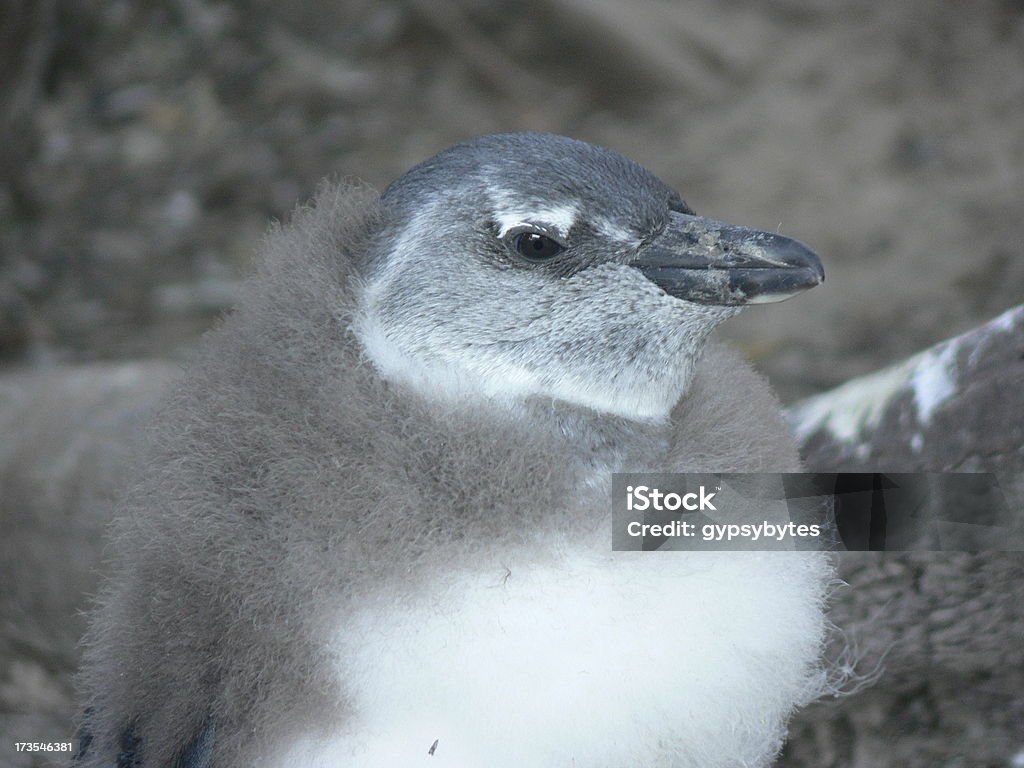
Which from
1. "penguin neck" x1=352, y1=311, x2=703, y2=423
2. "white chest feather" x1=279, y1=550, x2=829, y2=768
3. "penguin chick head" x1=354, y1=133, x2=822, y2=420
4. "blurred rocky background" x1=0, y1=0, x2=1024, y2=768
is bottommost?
"white chest feather" x1=279, y1=550, x2=829, y2=768

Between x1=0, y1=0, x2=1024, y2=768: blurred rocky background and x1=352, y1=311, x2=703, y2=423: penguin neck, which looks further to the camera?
x1=0, y1=0, x2=1024, y2=768: blurred rocky background

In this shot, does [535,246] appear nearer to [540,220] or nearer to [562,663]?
[540,220]

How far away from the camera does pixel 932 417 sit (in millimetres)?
1830

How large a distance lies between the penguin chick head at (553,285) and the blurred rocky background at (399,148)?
4.85 feet

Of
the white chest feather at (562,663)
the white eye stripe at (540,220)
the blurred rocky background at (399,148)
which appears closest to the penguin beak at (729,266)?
the white eye stripe at (540,220)

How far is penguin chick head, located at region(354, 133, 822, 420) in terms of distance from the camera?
1.56 metres

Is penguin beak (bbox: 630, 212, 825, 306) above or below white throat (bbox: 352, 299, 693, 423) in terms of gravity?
above

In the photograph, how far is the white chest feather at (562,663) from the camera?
1401 millimetres

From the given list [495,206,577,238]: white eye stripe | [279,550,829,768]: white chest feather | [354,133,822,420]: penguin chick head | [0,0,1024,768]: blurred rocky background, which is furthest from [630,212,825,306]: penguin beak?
[0,0,1024,768]: blurred rocky background

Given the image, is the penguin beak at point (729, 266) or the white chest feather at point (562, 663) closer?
the white chest feather at point (562, 663)

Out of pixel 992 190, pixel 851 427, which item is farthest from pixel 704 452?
pixel 992 190

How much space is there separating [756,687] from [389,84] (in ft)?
11.8

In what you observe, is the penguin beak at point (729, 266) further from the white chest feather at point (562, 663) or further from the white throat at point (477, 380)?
the white chest feather at point (562, 663)

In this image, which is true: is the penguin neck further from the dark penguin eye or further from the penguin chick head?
the dark penguin eye
